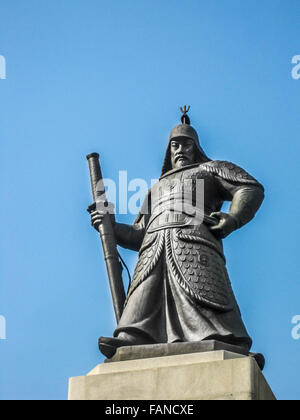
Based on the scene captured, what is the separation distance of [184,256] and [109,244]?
130 cm

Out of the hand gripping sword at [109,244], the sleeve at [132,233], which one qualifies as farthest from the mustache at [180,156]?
the hand gripping sword at [109,244]

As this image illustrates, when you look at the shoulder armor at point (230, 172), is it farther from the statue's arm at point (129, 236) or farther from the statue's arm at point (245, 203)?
the statue's arm at point (129, 236)

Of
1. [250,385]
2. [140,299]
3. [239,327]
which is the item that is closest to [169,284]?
[140,299]

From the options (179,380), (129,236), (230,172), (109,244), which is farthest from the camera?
(129,236)

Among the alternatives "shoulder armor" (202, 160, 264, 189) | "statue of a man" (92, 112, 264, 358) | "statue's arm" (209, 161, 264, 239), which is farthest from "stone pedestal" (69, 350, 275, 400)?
"shoulder armor" (202, 160, 264, 189)

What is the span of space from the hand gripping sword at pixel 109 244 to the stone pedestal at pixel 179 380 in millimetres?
1149

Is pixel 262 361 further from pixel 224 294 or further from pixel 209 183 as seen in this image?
pixel 209 183

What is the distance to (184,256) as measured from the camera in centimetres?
848

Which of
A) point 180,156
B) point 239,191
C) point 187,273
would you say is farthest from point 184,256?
point 180,156

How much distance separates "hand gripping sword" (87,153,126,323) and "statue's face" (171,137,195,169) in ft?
3.14

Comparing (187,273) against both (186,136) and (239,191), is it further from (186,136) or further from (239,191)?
(186,136)

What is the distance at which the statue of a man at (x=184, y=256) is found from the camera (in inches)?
321

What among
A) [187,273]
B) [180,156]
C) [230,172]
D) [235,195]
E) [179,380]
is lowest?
[179,380]
